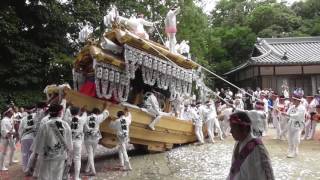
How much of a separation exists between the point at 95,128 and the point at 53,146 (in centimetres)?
383

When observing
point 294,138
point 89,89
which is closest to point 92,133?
point 89,89

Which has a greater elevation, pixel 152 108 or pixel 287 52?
pixel 287 52

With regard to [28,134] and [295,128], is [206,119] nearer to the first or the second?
[295,128]

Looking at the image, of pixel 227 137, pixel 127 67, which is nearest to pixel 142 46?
pixel 127 67

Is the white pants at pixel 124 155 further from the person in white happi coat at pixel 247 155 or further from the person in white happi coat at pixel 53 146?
the person in white happi coat at pixel 247 155

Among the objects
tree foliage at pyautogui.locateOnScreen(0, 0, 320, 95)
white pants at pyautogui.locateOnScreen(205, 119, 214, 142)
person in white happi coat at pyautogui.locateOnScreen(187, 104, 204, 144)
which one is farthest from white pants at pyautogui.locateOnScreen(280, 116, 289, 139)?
tree foliage at pyautogui.locateOnScreen(0, 0, 320, 95)

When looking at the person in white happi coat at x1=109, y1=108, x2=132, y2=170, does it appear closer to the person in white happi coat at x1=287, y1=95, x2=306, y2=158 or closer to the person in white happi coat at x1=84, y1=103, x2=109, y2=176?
the person in white happi coat at x1=84, y1=103, x2=109, y2=176

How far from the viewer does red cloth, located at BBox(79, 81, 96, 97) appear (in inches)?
510

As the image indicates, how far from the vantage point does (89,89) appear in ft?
43.0

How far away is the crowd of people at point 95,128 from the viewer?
450 cm

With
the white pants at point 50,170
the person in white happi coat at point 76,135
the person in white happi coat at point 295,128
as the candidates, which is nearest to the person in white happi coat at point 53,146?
the white pants at point 50,170

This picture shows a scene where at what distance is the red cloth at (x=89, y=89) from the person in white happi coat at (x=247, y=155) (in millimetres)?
8801

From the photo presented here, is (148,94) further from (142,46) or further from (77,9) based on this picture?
(77,9)

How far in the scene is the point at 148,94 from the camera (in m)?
14.2
